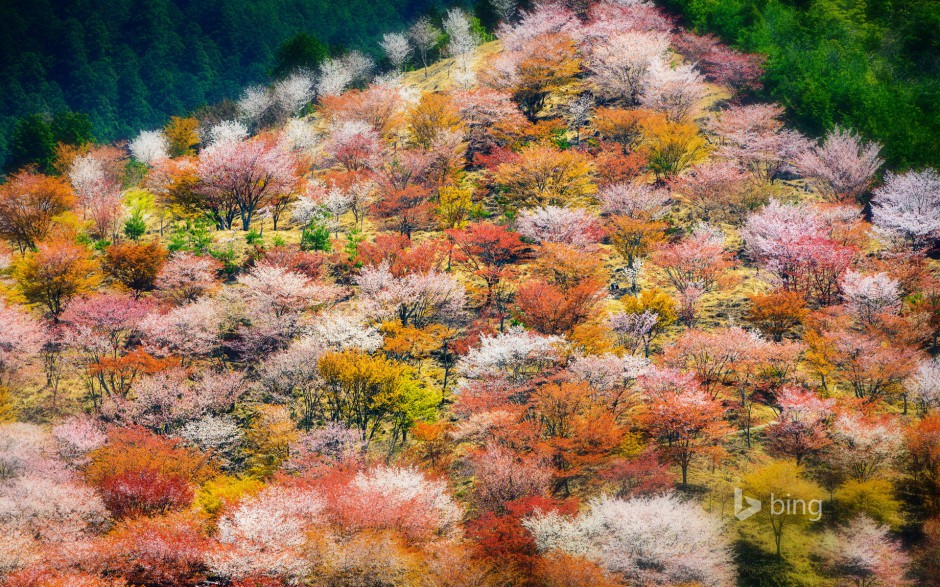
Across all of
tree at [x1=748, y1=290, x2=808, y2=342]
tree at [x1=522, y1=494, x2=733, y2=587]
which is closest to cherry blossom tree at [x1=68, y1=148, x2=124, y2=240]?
tree at [x1=522, y1=494, x2=733, y2=587]

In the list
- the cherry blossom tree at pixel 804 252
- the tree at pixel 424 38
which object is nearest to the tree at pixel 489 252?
the cherry blossom tree at pixel 804 252

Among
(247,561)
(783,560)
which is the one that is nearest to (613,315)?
(783,560)

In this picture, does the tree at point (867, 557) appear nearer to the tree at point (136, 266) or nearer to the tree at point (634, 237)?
the tree at point (634, 237)

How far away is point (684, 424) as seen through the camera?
82.6ft

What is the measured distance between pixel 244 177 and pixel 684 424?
112 ft

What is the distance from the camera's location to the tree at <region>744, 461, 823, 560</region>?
74.8 feet

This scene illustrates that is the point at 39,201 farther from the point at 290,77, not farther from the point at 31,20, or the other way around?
the point at 31,20

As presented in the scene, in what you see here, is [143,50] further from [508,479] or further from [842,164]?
[508,479]

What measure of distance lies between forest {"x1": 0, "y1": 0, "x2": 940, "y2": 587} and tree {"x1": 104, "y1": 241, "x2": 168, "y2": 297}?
7.5 inches

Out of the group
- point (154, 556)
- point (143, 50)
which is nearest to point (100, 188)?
point (154, 556)

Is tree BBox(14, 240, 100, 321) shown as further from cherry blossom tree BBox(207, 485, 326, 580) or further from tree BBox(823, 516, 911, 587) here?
tree BBox(823, 516, 911, 587)

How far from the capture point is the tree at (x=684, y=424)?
2478 centimetres

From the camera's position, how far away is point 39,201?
44.2m

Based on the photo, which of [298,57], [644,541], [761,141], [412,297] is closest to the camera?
[644,541]
